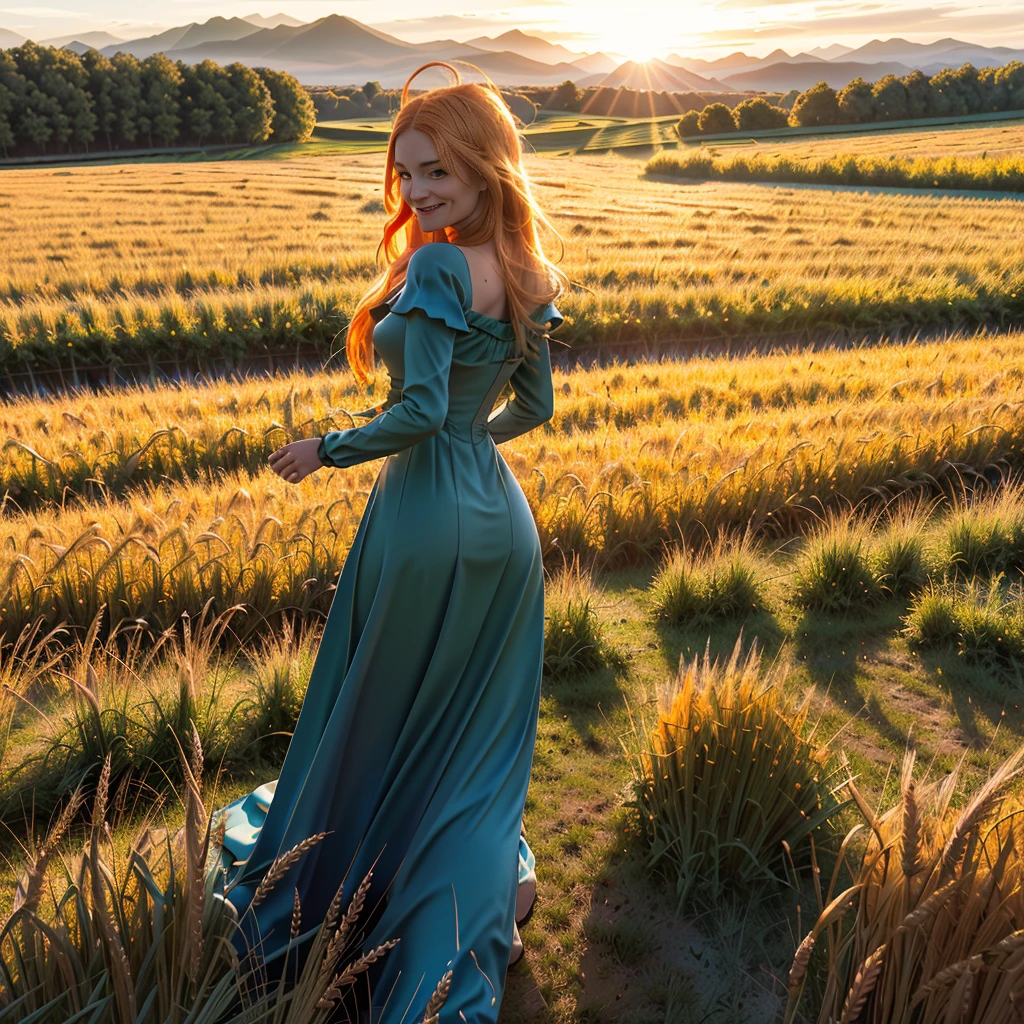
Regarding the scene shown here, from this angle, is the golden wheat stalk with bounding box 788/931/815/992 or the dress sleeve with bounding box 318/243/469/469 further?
the dress sleeve with bounding box 318/243/469/469

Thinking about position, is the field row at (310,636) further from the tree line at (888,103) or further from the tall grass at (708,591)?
the tree line at (888,103)

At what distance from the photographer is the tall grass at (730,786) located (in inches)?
111

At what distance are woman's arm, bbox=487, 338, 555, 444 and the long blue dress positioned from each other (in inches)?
6.4

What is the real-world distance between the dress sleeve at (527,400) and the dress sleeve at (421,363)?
456mm

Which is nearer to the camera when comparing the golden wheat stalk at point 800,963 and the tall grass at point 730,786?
the golden wheat stalk at point 800,963

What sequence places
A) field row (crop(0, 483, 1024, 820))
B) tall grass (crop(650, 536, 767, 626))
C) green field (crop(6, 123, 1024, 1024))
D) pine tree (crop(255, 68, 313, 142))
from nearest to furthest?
1. green field (crop(6, 123, 1024, 1024))
2. field row (crop(0, 483, 1024, 820))
3. tall grass (crop(650, 536, 767, 626))
4. pine tree (crop(255, 68, 313, 142))

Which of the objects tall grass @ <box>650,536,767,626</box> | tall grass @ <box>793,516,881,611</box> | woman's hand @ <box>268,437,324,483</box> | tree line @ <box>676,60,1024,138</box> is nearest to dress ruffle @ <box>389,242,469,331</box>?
woman's hand @ <box>268,437,324,483</box>

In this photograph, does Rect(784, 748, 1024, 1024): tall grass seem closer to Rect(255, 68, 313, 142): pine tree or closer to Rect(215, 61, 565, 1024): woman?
Rect(215, 61, 565, 1024): woman

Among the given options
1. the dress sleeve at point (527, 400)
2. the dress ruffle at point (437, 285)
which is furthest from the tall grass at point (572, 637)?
the dress ruffle at point (437, 285)

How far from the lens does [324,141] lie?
84.1 m

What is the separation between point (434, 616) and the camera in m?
2.37

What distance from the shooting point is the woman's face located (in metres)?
2.21

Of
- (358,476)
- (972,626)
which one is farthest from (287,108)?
(972,626)

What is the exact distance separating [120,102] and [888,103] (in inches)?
2509
